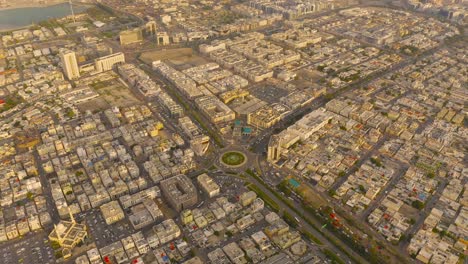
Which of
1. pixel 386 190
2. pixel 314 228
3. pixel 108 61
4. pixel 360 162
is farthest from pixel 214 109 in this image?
pixel 108 61

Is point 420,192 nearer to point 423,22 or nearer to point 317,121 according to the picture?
point 317,121

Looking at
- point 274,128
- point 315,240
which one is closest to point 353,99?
point 274,128

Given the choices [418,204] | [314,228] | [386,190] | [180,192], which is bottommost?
[314,228]

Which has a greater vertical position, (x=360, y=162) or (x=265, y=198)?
(x=360, y=162)

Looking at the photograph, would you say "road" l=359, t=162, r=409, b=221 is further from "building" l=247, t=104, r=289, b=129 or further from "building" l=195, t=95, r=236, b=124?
"building" l=195, t=95, r=236, b=124

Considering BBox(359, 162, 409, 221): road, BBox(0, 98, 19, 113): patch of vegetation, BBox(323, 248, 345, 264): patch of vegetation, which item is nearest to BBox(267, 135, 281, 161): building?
BBox(359, 162, 409, 221): road

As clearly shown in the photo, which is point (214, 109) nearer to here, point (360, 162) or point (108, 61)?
point (360, 162)

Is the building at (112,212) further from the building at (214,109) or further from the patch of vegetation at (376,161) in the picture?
the patch of vegetation at (376,161)
